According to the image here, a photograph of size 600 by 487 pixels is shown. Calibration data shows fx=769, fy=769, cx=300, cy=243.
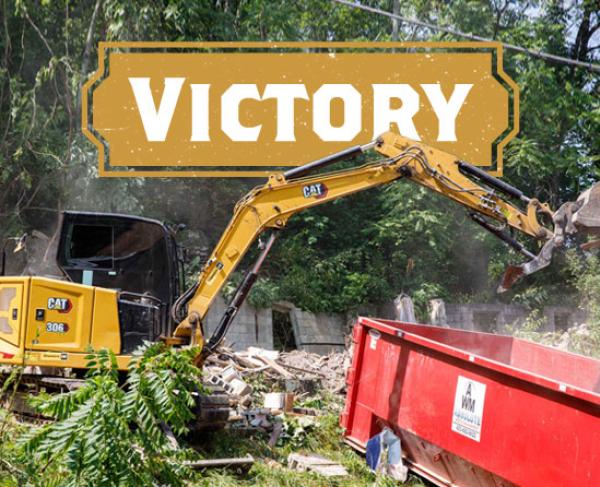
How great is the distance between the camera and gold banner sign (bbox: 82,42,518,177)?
16844 millimetres

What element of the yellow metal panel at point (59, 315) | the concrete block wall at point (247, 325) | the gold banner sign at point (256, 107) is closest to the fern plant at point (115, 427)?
the yellow metal panel at point (59, 315)

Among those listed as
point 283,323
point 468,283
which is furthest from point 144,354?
point 468,283

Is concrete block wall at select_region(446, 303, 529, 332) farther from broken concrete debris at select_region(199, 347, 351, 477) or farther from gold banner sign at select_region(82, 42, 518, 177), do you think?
broken concrete debris at select_region(199, 347, 351, 477)

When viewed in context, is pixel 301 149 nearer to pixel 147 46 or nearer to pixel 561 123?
pixel 147 46

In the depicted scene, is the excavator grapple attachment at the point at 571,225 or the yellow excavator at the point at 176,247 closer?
the excavator grapple attachment at the point at 571,225

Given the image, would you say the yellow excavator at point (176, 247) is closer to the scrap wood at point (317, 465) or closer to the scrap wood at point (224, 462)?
the scrap wood at point (224, 462)

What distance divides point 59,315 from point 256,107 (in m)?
11.6

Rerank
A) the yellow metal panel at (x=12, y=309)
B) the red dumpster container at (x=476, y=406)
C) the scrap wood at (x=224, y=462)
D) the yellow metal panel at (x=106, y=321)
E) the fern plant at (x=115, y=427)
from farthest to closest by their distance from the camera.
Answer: the yellow metal panel at (x=106, y=321) < the yellow metal panel at (x=12, y=309) < the scrap wood at (x=224, y=462) < the red dumpster container at (x=476, y=406) < the fern plant at (x=115, y=427)

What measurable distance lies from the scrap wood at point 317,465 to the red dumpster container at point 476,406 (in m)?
0.42

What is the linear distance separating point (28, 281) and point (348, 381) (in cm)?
359

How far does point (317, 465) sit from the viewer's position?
8008 millimetres

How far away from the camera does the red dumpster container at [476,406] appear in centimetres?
598

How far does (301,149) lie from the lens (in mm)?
18094

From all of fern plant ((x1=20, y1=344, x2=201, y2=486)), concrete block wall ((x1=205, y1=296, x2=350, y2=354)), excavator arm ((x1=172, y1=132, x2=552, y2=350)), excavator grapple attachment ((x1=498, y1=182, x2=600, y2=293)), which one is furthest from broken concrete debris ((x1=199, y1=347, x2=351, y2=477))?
concrete block wall ((x1=205, y1=296, x2=350, y2=354))
